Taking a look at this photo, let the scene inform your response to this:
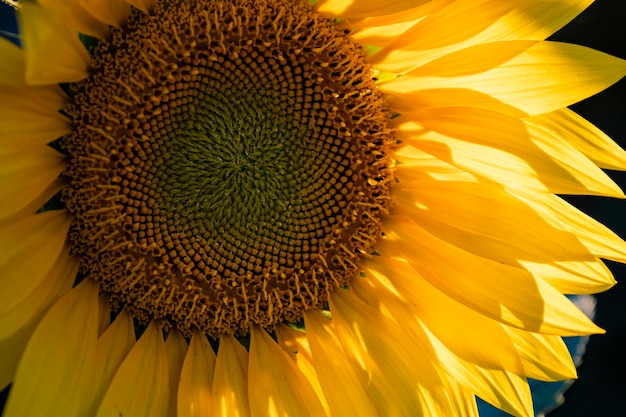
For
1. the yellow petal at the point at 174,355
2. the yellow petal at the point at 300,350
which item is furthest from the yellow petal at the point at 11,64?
the yellow petal at the point at 300,350

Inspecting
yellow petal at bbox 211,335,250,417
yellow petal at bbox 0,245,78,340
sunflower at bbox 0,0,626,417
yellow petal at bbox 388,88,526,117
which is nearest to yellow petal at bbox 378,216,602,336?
sunflower at bbox 0,0,626,417

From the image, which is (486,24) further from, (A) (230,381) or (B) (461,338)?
(A) (230,381)

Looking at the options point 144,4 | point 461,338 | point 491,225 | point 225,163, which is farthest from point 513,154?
point 144,4

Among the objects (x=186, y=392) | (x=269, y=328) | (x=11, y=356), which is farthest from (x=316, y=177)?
(x=11, y=356)

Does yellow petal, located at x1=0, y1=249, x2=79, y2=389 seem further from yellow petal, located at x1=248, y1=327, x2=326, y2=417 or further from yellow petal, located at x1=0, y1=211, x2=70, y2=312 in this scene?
yellow petal, located at x1=248, y1=327, x2=326, y2=417

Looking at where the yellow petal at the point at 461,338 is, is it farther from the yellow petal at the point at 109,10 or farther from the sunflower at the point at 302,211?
the yellow petal at the point at 109,10

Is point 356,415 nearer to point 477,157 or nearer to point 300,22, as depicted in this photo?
point 477,157
